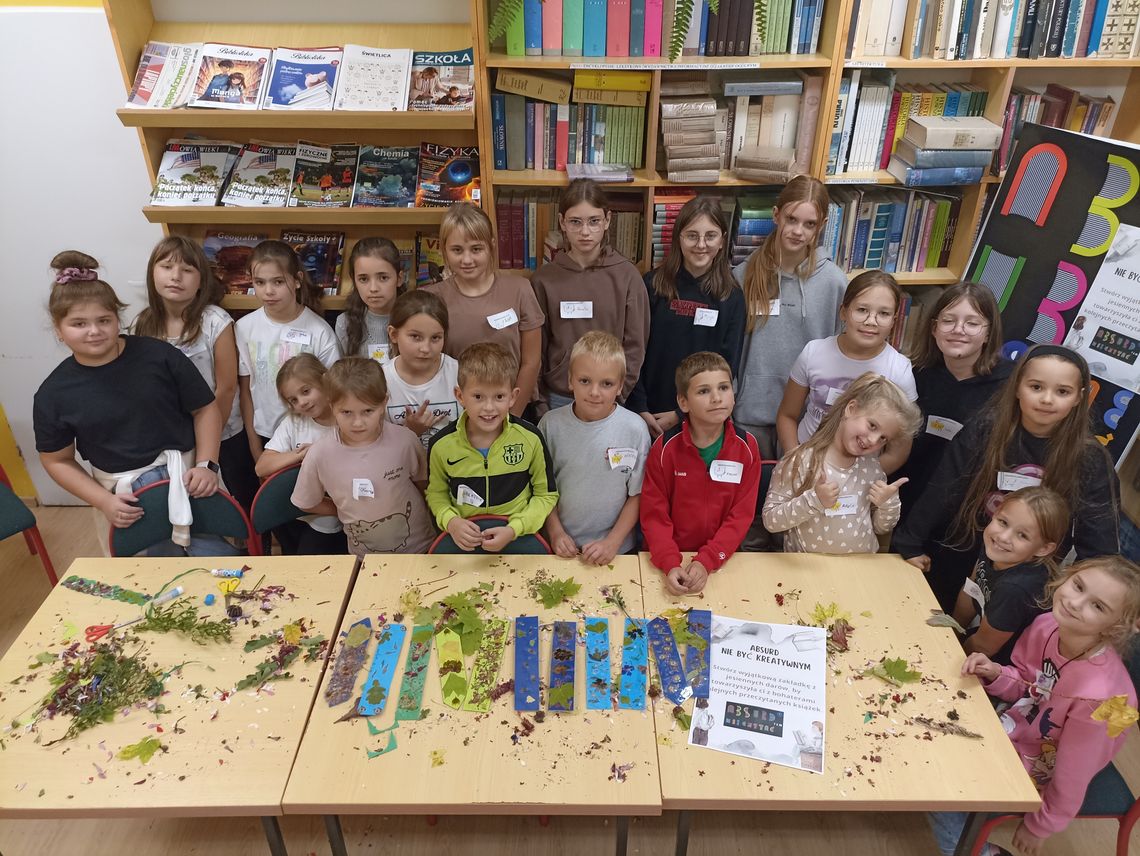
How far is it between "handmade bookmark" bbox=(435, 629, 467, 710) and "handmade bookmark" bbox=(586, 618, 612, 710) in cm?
29

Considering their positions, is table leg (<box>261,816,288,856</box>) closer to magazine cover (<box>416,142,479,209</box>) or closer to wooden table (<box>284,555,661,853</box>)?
wooden table (<box>284,555,661,853</box>)

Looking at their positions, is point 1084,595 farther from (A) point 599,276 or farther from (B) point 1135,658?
(A) point 599,276

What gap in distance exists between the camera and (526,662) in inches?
69.9

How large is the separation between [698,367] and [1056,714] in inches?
48.1

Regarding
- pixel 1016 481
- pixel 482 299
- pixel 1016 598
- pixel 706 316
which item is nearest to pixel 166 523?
pixel 482 299

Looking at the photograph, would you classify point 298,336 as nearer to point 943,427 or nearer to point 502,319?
point 502,319


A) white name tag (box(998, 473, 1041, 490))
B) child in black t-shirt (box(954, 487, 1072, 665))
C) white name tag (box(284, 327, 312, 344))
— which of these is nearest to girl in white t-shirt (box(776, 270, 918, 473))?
white name tag (box(998, 473, 1041, 490))

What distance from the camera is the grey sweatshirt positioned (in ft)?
9.41

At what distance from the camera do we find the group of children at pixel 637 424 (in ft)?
6.65

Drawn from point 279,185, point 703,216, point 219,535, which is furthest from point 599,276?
point 219,535

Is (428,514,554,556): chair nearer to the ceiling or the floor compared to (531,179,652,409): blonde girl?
nearer to the floor

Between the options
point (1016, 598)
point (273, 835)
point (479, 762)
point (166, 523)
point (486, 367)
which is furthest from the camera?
point (166, 523)

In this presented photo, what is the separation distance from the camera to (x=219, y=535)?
95.7 inches

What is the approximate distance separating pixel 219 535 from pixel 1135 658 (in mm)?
2609
